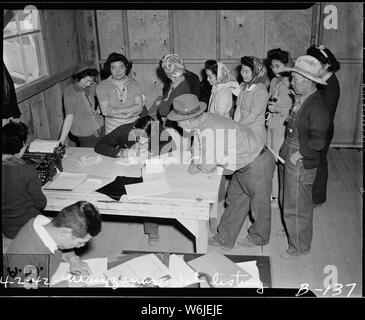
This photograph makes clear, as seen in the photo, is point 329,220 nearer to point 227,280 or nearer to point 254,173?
point 254,173

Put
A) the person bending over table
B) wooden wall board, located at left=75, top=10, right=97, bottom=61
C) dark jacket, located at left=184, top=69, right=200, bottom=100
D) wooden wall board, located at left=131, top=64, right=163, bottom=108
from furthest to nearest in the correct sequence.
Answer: wooden wall board, located at left=131, top=64, right=163, bottom=108 → wooden wall board, located at left=75, top=10, right=97, bottom=61 → dark jacket, located at left=184, top=69, right=200, bottom=100 → the person bending over table

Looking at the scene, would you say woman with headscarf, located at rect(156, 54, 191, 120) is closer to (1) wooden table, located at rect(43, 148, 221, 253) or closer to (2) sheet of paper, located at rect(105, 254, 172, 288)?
(1) wooden table, located at rect(43, 148, 221, 253)

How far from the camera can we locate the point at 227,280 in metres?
2.46

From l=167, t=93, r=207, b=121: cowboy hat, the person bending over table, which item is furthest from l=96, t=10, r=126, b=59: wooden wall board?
l=167, t=93, r=207, b=121: cowboy hat

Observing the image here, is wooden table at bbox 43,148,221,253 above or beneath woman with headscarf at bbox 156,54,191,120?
beneath

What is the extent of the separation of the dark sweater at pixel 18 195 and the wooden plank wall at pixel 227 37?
4002 millimetres

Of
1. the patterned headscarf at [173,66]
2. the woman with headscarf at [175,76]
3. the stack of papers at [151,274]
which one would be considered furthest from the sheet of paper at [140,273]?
the patterned headscarf at [173,66]

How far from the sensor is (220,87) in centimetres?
456

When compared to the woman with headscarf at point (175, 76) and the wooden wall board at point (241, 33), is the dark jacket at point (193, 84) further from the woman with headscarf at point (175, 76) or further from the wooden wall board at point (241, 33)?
the wooden wall board at point (241, 33)

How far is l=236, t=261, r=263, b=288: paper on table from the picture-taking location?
8.04 ft

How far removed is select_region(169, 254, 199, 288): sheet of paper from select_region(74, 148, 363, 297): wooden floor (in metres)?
0.87

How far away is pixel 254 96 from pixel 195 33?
2.66 metres
